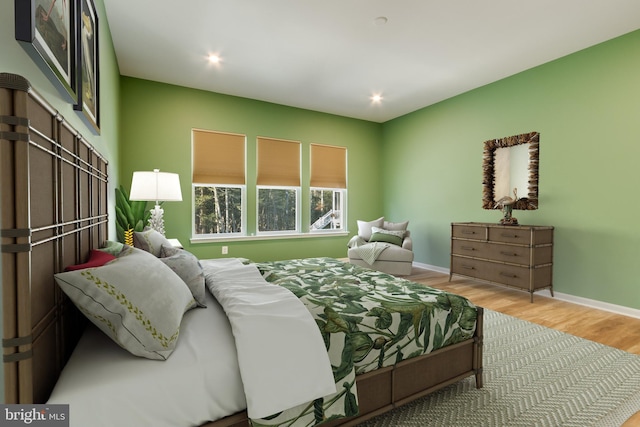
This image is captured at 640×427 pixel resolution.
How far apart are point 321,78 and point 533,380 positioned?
4021 millimetres

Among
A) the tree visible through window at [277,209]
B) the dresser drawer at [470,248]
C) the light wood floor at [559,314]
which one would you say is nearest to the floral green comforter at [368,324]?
the light wood floor at [559,314]

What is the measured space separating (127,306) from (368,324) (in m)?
1.07

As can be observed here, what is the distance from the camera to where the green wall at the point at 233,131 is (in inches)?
171

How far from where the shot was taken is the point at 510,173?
14.1ft

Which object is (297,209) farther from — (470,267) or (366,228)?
(470,267)

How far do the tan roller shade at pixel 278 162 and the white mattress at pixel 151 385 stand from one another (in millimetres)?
4168

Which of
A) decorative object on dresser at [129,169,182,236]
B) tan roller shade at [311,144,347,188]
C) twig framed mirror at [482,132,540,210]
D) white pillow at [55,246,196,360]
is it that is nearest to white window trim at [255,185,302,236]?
tan roller shade at [311,144,347,188]

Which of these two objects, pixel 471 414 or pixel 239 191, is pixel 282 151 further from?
pixel 471 414

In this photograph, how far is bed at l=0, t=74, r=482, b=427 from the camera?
0.84 m

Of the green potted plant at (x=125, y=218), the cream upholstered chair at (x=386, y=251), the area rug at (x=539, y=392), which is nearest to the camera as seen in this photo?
the area rug at (x=539, y=392)

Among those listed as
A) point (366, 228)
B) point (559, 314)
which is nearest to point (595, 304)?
point (559, 314)

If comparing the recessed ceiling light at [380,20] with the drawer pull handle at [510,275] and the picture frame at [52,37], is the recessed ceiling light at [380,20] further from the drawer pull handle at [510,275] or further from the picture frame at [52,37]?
the drawer pull handle at [510,275]

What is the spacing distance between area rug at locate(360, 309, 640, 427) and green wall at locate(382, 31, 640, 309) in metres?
1.38

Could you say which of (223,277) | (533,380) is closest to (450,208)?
(533,380)
